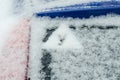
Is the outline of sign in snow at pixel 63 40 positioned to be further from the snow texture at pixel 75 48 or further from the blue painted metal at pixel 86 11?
the blue painted metal at pixel 86 11

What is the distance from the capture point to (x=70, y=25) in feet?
7.69

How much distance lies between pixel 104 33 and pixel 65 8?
41 cm

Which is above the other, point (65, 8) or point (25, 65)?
point (65, 8)

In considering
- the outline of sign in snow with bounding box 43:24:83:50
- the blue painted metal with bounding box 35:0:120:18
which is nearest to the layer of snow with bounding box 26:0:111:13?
the blue painted metal with bounding box 35:0:120:18

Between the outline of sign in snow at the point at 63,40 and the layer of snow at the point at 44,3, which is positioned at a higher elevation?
the layer of snow at the point at 44,3

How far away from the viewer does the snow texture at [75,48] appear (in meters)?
2.01

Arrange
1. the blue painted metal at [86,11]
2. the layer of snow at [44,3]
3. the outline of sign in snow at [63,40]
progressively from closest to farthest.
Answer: the outline of sign in snow at [63,40] < the blue painted metal at [86,11] < the layer of snow at [44,3]

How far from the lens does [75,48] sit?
2162 millimetres

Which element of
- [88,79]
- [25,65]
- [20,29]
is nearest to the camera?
[88,79]

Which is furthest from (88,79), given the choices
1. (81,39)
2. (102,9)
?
(102,9)

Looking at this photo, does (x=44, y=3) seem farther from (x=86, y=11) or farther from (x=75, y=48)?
(x=75, y=48)

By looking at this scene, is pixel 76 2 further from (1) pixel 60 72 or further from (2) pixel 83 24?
(1) pixel 60 72

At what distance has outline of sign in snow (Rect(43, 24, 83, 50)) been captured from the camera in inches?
86.0

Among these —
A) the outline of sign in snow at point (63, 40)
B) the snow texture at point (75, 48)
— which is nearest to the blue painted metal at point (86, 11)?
the snow texture at point (75, 48)
